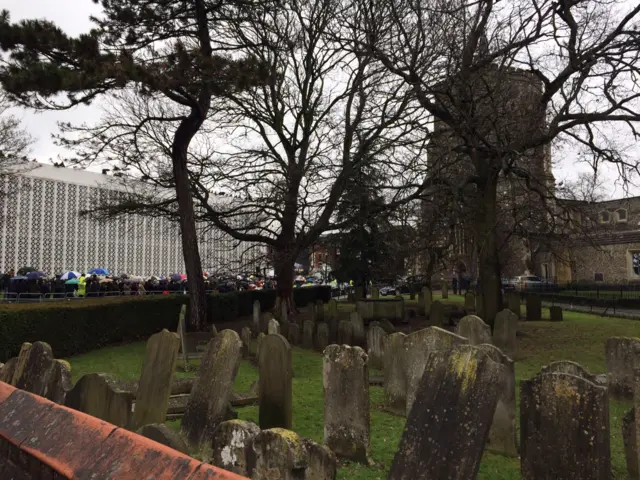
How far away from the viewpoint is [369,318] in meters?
17.3

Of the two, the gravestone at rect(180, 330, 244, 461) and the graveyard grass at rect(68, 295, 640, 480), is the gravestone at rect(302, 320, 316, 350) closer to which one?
the graveyard grass at rect(68, 295, 640, 480)

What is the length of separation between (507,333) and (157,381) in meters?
7.73

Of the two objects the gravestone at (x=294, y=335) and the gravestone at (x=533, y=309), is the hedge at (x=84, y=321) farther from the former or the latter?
the gravestone at (x=533, y=309)

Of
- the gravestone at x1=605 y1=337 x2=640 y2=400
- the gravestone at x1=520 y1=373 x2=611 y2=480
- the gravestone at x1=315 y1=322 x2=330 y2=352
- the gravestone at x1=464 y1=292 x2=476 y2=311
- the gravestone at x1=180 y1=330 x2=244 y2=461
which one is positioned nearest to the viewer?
the gravestone at x1=520 y1=373 x2=611 y2=480

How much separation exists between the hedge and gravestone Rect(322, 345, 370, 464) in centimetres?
867

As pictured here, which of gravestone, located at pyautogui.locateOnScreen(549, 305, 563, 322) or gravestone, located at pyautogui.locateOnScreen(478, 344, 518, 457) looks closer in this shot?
gravestone, located at pyautogui.locateOnScreen(478, 344, 518, 457)

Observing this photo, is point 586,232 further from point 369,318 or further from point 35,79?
point 35,79

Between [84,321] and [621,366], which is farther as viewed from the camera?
[84,321]

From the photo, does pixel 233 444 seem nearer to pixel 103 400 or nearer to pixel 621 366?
pixel 103 400

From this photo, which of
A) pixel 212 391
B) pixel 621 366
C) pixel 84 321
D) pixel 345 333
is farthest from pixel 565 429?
pixel 84 321

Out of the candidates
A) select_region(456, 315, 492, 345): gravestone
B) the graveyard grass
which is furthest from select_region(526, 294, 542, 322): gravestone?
select_region(456, 315, 492, 345): gravestone

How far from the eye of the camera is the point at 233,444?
11.0 feet

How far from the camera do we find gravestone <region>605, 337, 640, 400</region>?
6.99 meters

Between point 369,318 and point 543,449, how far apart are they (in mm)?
14186
